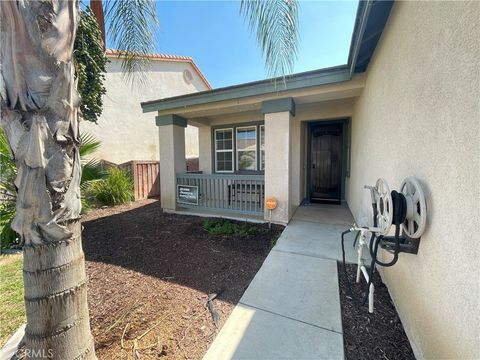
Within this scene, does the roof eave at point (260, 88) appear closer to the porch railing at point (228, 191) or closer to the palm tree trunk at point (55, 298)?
the porch railing at point (228, 191)

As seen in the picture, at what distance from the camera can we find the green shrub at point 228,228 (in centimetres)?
454

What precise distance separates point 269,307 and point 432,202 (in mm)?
1811

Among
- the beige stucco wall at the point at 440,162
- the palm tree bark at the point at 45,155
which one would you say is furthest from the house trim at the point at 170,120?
the beige stucco wall at the point at 440,162

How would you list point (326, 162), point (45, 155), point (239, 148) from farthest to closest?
A: 1. point (239, 148)
2. point (326, 162)
3. point (45, 155)

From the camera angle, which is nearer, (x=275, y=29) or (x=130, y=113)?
(x=275, y=29)

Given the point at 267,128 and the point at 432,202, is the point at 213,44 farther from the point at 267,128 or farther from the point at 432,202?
the point at 432,202

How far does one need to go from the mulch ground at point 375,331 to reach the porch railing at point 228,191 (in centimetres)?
305

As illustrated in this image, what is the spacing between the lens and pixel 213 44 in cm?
401

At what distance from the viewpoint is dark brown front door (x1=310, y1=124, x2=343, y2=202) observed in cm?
682

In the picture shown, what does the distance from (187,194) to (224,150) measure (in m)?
2.29

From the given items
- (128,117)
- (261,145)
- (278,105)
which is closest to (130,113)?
(128,117)

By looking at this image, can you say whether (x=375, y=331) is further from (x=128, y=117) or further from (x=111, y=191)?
(x=128, y=117)

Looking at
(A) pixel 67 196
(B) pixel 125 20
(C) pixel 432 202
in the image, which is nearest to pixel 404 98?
(C) pixel 432 202

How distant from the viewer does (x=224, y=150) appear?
7520 millimetres
